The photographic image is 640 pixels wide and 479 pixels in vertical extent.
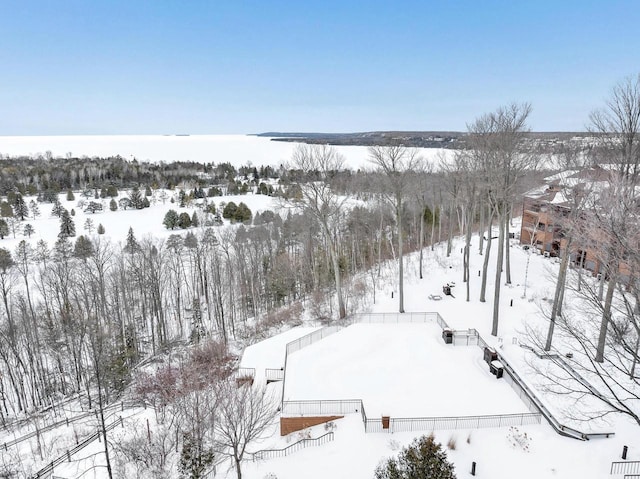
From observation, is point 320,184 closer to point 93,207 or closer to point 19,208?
point 93,207

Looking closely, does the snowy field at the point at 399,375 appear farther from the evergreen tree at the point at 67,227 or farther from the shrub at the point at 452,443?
the evergreen tree at the point at 67,227

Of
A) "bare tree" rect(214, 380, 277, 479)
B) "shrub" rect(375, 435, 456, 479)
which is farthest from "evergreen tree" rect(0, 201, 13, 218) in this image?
"shrub" rect(375, 435, 456, 479)

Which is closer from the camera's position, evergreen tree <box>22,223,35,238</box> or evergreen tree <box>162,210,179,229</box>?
evergreen tree <box>22,223,35,238</box>

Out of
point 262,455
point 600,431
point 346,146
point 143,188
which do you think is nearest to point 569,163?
point 600,431

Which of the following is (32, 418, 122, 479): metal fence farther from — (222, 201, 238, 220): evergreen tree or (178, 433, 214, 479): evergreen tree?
(222, 201, 238, 220): evergreen tree

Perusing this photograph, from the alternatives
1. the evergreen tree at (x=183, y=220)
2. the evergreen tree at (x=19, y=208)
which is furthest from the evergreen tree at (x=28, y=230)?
the evergreen tree at (x=183, y=220)

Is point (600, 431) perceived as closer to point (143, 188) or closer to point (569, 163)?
point (569, 163)
